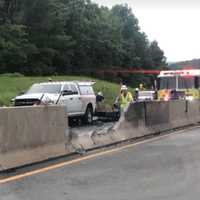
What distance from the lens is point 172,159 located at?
1359 centimetres

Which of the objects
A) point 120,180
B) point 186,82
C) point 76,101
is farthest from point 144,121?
point 186,82

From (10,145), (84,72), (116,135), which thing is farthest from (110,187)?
(84,72)

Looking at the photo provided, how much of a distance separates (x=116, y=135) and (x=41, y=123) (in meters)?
4.21

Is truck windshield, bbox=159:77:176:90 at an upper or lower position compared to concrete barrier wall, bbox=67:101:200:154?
upper

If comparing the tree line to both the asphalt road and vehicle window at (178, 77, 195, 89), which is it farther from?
the asphalt road

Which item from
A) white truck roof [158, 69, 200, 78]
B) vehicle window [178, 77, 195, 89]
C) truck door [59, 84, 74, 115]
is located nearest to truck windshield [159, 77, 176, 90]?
white truck roof [158, 69, 200, 78]

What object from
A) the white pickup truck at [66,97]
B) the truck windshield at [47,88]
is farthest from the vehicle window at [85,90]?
the truck windshield at [47,88]

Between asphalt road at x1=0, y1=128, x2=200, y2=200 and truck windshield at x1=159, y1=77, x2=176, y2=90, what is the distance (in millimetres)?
24094

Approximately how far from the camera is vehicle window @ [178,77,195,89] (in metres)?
37.1

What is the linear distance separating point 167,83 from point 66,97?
1492cm

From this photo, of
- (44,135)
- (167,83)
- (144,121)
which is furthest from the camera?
(167,83)

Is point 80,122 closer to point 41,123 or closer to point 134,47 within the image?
point 41,123

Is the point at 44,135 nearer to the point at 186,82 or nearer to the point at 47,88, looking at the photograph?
the point at 47,88

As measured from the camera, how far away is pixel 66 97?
25234 millimetres
